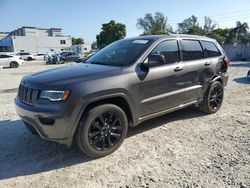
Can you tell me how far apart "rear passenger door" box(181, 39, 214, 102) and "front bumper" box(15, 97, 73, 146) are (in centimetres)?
265

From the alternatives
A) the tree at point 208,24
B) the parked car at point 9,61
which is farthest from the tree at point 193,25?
the parked car at point 9,61

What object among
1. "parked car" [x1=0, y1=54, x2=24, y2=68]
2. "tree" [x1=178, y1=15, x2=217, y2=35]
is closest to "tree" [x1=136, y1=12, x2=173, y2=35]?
"tree" [x1=178, y1=15, x2=217, y2=35]

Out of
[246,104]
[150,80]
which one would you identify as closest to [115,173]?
[150,80]

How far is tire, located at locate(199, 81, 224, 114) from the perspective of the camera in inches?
210

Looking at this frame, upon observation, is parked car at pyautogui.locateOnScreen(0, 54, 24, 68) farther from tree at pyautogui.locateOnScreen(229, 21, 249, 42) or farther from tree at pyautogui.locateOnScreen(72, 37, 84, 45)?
tree at pyautogui.locateOnScreen(72, 37, 84, 45)

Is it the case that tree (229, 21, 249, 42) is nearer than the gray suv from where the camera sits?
No

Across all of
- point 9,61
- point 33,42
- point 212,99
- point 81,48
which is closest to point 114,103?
point 212,99

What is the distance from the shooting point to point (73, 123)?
10.6 feet

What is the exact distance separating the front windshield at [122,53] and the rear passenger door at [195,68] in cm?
101

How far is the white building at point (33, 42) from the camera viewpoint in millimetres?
62359

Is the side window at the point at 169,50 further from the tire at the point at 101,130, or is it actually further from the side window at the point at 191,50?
the tire at the point at 101,130

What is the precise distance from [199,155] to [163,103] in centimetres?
112

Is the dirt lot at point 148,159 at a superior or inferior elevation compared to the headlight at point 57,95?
inferior

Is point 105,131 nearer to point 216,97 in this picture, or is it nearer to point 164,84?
point 164,84
